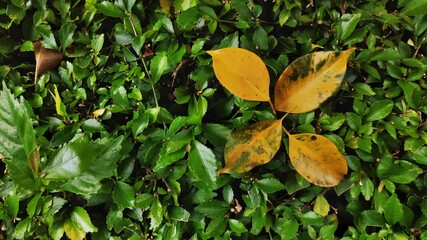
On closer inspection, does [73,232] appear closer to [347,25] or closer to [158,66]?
[158,66]

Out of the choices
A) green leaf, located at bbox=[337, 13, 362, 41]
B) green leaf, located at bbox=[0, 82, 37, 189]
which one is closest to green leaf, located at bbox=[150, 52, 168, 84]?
green leaf, located at bbox=[0, 82, 37, 189]

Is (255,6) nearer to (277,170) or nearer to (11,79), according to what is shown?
A: (277,170)

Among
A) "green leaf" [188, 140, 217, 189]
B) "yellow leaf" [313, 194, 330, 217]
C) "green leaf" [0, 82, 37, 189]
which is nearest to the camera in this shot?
"green leaf" [0, 82, 37, 189]

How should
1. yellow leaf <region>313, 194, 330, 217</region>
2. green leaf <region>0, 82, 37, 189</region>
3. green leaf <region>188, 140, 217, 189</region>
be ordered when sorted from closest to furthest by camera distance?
green leaf <region>0, 82, 37, 189</region>, green leaf <region>188, 140, 217, 189</region>, yellow leaf <region>313, 194, 330, 217</region>

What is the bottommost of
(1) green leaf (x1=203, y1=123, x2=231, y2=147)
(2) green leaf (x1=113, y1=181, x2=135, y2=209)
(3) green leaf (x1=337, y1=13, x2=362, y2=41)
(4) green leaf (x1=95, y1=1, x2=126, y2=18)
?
(2) green leaf (x1=113, y1=181, x2=135, y2=209)

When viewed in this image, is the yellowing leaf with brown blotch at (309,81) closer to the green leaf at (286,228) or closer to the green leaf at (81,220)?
the green leaf at (286,228)

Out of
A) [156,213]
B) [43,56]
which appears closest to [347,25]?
[156,213]

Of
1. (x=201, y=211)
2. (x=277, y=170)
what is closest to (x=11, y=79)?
(x=201, y=211)

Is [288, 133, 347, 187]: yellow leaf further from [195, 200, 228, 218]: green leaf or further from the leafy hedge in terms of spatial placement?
[195, 200, 228, 218]: green leaf

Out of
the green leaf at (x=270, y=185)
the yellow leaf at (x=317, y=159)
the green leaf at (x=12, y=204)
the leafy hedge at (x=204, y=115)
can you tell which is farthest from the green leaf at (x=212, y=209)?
the green leaf at (x=12, y=204)
